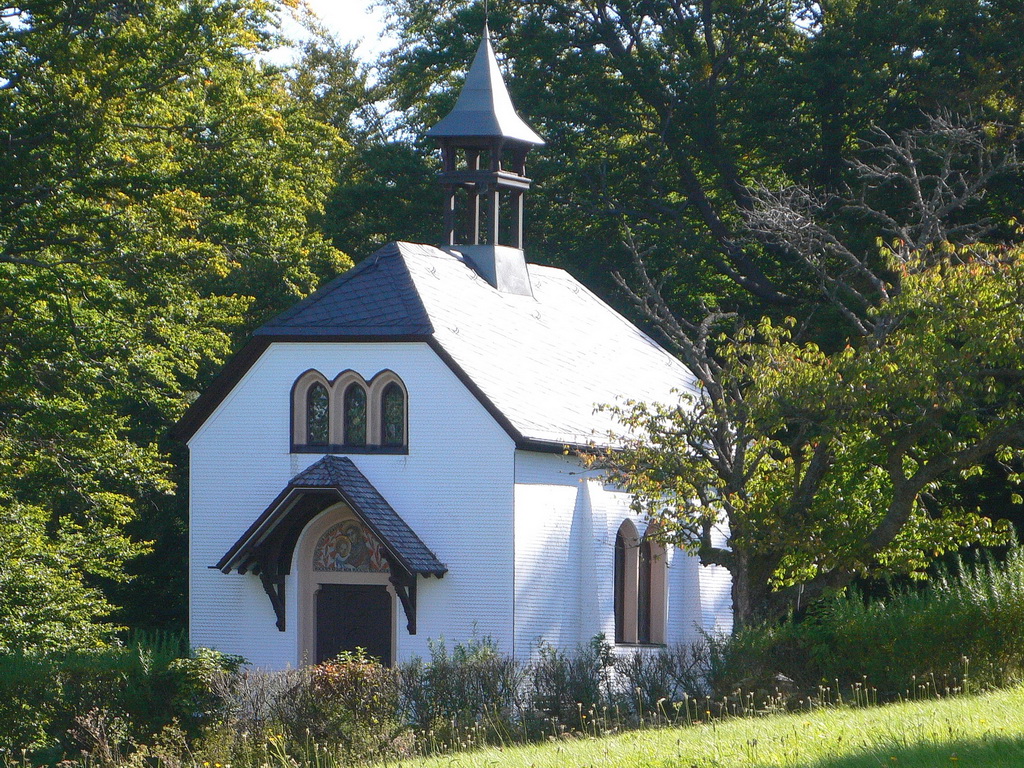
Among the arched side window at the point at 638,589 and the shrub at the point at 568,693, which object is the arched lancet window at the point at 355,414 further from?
the shrub at the point at 568,693

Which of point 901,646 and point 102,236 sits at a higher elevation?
point 102,236

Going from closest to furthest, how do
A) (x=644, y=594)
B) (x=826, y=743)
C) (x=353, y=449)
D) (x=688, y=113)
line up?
(x=826, y=743), (x=353, y=449), (x=644, y=594), (x=688, y=113)

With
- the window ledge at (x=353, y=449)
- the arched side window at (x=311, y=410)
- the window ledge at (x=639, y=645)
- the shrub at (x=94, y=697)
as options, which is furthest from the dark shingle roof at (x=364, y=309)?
the window ledge at (x=639, y=645)

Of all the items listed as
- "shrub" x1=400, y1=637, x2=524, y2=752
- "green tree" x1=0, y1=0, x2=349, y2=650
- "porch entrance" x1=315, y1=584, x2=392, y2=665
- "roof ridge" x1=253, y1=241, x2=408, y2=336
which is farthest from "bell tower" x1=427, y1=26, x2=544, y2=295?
"shrub" x1=400, y1=637, x2=524, y2=752

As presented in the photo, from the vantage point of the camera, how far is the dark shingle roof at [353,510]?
69.8ft

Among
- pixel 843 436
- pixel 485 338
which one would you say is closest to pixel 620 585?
pixel 485 338

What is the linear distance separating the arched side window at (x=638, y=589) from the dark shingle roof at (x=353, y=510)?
171 inches

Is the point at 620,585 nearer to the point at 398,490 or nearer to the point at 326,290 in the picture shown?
the point at 398,490

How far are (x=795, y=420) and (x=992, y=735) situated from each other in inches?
309

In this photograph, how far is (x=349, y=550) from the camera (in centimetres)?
2280

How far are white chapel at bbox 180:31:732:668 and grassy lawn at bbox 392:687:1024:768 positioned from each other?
23.9 ft

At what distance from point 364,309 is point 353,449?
2.20 metres

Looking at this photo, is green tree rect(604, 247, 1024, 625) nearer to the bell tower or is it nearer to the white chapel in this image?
the white chapel

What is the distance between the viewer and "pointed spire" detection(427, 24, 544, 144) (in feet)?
88.7
